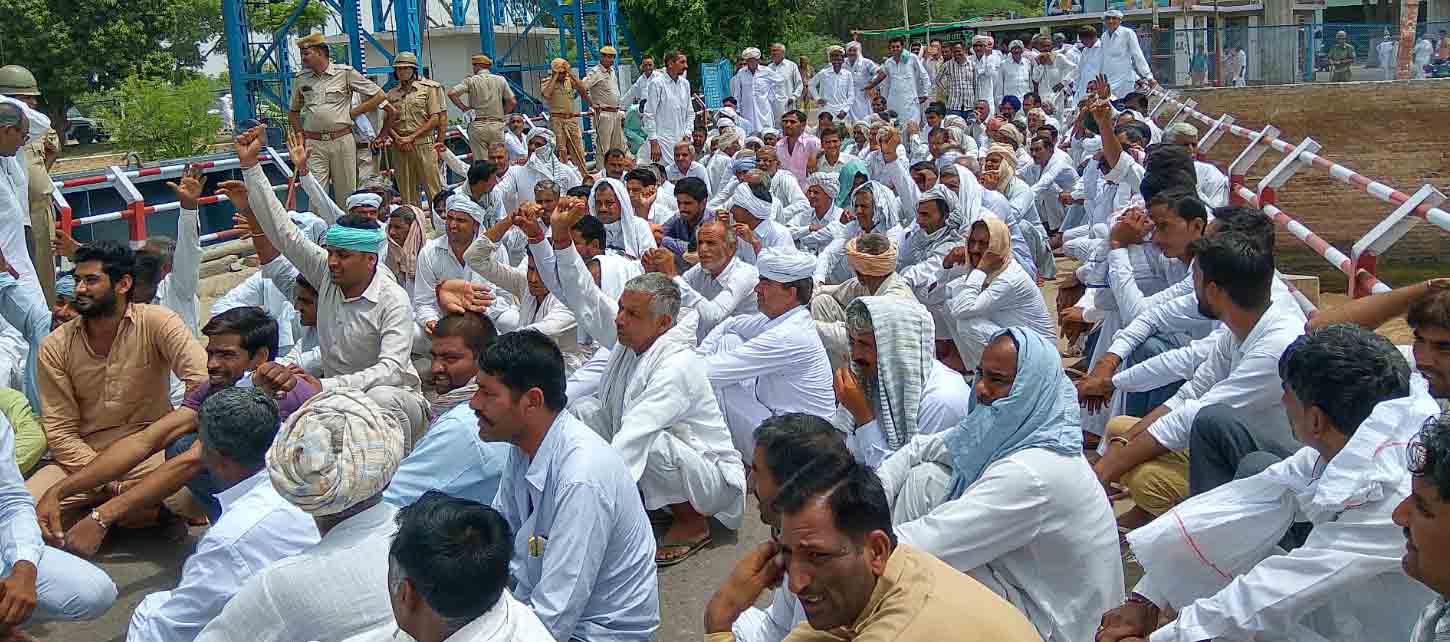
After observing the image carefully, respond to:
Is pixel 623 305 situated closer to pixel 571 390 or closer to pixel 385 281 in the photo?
pixel 571 390

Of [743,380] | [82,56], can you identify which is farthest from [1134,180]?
[82,56]

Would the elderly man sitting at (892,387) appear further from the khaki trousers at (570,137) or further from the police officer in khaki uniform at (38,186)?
the khaki trousers at (570,137)

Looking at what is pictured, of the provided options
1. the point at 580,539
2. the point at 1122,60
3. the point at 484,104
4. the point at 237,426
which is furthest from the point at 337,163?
the point at 1122,60

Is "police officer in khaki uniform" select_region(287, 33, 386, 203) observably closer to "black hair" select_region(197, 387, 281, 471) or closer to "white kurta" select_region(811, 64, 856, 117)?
"black hair" select_region(197, 387, 281, 471)

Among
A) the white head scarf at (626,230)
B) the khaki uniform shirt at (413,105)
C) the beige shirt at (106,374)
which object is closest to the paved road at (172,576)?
the beige shirt at (106,374)

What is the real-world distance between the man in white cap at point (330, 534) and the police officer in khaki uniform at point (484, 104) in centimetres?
1121

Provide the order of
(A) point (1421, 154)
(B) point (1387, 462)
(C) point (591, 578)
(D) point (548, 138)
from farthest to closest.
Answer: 1. (A) point (1421, 154)
2. (D) point (548, 138)
3. (C) point (591, 578)
4. (B) point (1387, 462)

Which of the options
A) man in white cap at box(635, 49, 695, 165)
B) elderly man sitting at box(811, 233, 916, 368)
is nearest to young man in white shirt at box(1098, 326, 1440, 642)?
elderly man sitting at box(811, 233, 916, 368)

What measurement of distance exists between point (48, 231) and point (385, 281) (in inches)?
149

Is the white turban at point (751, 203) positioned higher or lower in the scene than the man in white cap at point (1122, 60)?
lower

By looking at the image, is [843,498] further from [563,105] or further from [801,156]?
[563,105]

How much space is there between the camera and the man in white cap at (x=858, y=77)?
19.3m

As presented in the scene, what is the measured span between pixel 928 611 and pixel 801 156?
10329 millimetres

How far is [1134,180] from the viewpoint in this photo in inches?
302
